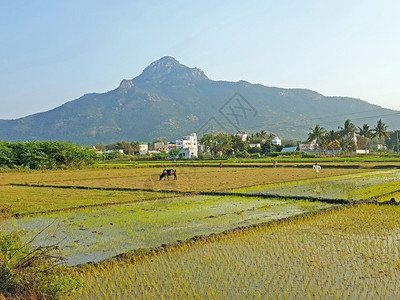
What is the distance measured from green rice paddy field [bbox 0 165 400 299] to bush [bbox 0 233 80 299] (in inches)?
18.8

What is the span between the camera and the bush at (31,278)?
3.89 meters

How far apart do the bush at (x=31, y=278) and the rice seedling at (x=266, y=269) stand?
0.51 meters

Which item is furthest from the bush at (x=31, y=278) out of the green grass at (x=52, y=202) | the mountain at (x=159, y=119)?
the mountain at (x=159, y=119)

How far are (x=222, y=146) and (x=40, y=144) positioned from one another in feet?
130

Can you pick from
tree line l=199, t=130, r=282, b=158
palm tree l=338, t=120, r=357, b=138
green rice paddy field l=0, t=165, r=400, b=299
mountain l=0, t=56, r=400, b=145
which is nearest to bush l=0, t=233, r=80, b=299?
green rice paddy field l=0, t=165, r=400, b=299

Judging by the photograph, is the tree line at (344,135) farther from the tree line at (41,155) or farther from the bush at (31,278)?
the bush at (31,278)

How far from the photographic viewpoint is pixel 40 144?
38.7 m

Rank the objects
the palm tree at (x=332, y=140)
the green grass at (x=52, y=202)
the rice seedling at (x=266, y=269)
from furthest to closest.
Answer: the palm tree at (x=332, y=140) < the green grass at (x=52, y=202) < the rice seedling at (x=266, y=269)

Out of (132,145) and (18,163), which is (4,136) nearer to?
(132,145)

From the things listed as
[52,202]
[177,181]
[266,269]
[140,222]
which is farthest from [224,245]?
[177,181]

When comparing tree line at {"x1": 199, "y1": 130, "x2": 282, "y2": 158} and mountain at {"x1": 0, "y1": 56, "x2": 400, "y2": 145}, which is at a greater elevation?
mountain at {"x1": 0, "y1": 56, "x2": 400, "y2": 145}

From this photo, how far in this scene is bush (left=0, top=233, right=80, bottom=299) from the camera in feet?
12.8

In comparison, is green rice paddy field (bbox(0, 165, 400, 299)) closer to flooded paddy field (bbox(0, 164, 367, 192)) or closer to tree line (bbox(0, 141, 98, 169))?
flooded paddy field (bbox(0, 164, 367, 192))

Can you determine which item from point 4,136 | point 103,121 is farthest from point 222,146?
point 4,136
